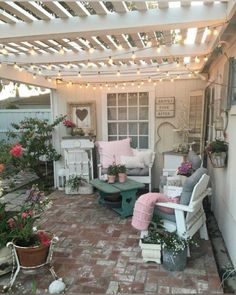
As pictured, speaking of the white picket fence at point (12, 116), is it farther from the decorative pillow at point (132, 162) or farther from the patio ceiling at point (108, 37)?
the decorative pillow at point (132, 162)

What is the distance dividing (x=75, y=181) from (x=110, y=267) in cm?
294

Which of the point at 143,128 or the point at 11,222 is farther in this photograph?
the point at 143,128

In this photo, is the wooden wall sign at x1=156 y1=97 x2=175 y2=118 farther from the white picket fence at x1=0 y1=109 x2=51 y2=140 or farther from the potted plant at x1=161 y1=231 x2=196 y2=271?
the potted plant at x1=161 y1=231 x2=196 y2=271

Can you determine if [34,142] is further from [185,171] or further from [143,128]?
[185,171]

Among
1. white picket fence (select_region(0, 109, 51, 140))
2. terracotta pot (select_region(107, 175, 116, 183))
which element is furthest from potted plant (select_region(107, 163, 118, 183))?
white picket fence (select_region(0, 109, 51, 140))

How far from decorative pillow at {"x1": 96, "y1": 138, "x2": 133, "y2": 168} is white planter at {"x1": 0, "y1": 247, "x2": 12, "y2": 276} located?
10.1 ft

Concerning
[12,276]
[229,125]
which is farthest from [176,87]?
[12,276]

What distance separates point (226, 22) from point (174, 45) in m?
1.40

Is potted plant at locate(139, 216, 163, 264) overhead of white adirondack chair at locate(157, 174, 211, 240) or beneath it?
beneath

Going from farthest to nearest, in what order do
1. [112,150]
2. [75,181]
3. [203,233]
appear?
[112,150]
[75,181]
[203,233]

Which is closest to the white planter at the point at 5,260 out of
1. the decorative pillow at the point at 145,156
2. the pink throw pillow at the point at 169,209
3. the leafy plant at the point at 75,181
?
the pink throw pillow at the point at 169,209

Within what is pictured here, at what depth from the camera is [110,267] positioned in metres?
3.00

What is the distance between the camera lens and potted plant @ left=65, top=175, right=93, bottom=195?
579 centimetres

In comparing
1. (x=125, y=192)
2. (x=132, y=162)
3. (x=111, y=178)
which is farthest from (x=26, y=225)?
(x=132, y=162)
